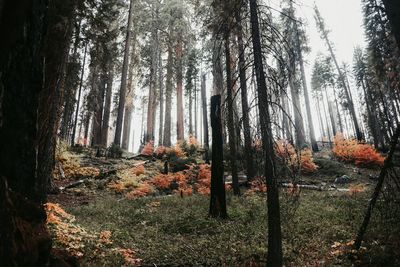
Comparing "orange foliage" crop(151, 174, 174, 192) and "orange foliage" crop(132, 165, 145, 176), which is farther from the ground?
"orange foliage" crop(132, 165, 145, 176)

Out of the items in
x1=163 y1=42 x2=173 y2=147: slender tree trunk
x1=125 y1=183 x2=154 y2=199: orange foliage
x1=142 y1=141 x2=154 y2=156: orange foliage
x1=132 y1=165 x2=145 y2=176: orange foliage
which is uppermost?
x1=163 y1=42 x2=173 y2=147: slender tree trunk

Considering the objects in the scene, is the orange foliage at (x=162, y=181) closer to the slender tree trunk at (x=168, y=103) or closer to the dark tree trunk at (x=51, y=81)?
the dark tree trunk at (x=51, y=81)

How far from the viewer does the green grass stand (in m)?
7.47

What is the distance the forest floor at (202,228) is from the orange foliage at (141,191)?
105 mm

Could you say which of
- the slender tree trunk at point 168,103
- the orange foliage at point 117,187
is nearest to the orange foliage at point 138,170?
the orange foliage at point 117,187

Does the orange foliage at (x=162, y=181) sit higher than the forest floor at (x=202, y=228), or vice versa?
the orange foliage at (x=162, y=181)

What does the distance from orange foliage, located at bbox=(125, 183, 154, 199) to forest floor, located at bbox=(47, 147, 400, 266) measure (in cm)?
11

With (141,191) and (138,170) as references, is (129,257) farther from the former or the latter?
(138,170)

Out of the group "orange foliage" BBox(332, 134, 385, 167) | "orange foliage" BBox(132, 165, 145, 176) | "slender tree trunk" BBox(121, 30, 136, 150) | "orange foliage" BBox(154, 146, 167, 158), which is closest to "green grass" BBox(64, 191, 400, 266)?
"orange foliage" BBox(132, 165, 145, 176)

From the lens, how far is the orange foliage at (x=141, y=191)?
592 inches

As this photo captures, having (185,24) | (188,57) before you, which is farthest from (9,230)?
(188,57)

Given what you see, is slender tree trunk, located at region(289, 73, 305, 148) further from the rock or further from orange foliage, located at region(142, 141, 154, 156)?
orange foliage, located at region(142, 141, 154, 156)

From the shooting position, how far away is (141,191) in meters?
15.6

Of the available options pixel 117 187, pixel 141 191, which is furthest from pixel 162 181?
pixel 117 187
